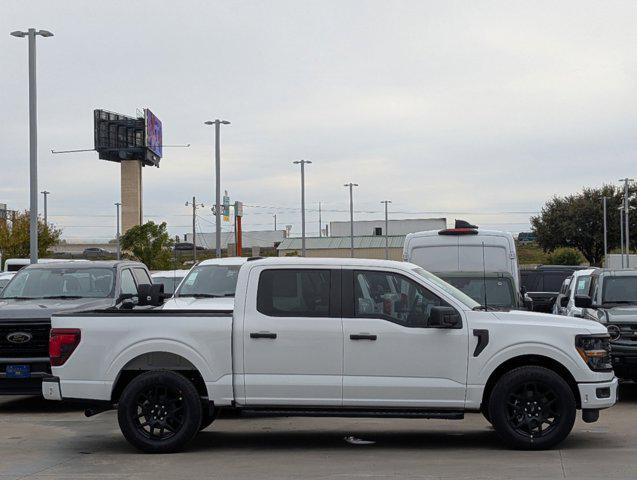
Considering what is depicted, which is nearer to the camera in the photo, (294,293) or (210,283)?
(294,293)

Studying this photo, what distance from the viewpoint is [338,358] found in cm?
980

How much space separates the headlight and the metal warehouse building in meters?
80.3

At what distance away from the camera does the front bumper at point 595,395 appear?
9.82 meters

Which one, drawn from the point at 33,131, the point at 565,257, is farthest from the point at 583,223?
the point at 33,131

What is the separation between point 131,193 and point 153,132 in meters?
6.14

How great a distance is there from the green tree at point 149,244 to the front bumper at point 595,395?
140ft

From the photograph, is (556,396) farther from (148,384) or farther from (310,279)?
(148,384)

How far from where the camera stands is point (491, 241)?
57.9 feet

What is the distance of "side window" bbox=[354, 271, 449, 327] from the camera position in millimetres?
9898

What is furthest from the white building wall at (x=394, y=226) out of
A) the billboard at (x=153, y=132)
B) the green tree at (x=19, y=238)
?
the green tree at (x=19, y=238)

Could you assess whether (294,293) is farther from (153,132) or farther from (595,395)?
(153,132)

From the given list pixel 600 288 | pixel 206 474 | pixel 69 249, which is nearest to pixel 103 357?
pixel 206 474

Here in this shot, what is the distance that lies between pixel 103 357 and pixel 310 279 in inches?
86.3

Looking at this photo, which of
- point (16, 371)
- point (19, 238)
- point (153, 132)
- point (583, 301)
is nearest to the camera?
point (16, 371)
